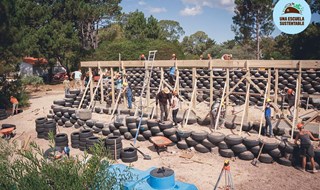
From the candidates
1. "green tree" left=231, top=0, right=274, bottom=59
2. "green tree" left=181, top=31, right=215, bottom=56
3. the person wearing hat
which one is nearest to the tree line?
"green tree" left=231, top=0, right=274, bottom=59

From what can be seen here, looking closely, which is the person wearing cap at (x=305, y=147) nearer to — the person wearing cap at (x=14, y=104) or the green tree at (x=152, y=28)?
the person wearing cap at (x=14, y=104)

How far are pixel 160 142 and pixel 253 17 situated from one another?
3772cm

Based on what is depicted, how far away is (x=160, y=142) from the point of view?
1208cm

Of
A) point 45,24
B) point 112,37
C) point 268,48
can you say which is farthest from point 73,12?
point 268,48

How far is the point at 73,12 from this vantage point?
35750 mm

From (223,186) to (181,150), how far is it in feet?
11.8

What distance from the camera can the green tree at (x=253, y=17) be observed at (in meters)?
41.7

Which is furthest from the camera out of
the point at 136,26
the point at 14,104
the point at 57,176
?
the point at 136,26

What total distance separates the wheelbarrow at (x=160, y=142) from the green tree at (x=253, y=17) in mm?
32901

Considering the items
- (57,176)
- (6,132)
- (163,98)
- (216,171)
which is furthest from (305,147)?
(6,132)

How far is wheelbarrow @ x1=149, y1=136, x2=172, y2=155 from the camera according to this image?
39.2 feet

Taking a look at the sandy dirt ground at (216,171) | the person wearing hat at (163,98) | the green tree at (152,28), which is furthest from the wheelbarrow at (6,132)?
the green tree at (152,28)

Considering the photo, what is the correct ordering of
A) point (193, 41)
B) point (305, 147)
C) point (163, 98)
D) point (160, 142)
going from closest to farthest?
point (305, 147) < point (160, 142) < point (163, 98) < point (193, 41)

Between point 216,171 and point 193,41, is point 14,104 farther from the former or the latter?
point 193,41
